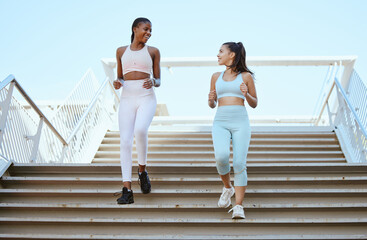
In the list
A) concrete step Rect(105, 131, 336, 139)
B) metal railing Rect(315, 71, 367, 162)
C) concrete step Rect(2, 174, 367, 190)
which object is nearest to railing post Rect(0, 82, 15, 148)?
concrete step Rect(2, 174, 367, 190)

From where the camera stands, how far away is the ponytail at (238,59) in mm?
3838

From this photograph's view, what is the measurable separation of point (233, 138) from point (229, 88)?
1.40ft

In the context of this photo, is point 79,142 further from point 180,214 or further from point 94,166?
point 180,214

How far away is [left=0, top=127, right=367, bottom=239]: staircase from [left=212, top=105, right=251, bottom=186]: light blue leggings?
371 millimetres

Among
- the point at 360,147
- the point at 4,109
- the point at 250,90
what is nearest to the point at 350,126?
the point at 360,147

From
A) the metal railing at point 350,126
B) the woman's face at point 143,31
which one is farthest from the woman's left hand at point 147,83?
the metal railing at point 350,126

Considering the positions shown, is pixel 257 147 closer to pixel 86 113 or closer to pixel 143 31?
pixel 86 113

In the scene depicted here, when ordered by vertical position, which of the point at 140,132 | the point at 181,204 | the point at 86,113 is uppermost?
the point at 140,132

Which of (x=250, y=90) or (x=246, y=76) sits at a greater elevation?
(x=246, y=76)

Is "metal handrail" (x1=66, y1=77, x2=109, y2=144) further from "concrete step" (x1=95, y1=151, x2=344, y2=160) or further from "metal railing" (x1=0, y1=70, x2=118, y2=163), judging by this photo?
"concrete step" (x1=95, y1=151, x2=344, y2=160)

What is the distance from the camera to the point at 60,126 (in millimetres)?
6477

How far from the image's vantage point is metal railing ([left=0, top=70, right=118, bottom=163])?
4.92 meters

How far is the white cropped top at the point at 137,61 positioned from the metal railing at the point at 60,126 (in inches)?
58.3

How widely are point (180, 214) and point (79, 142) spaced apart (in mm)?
3257
